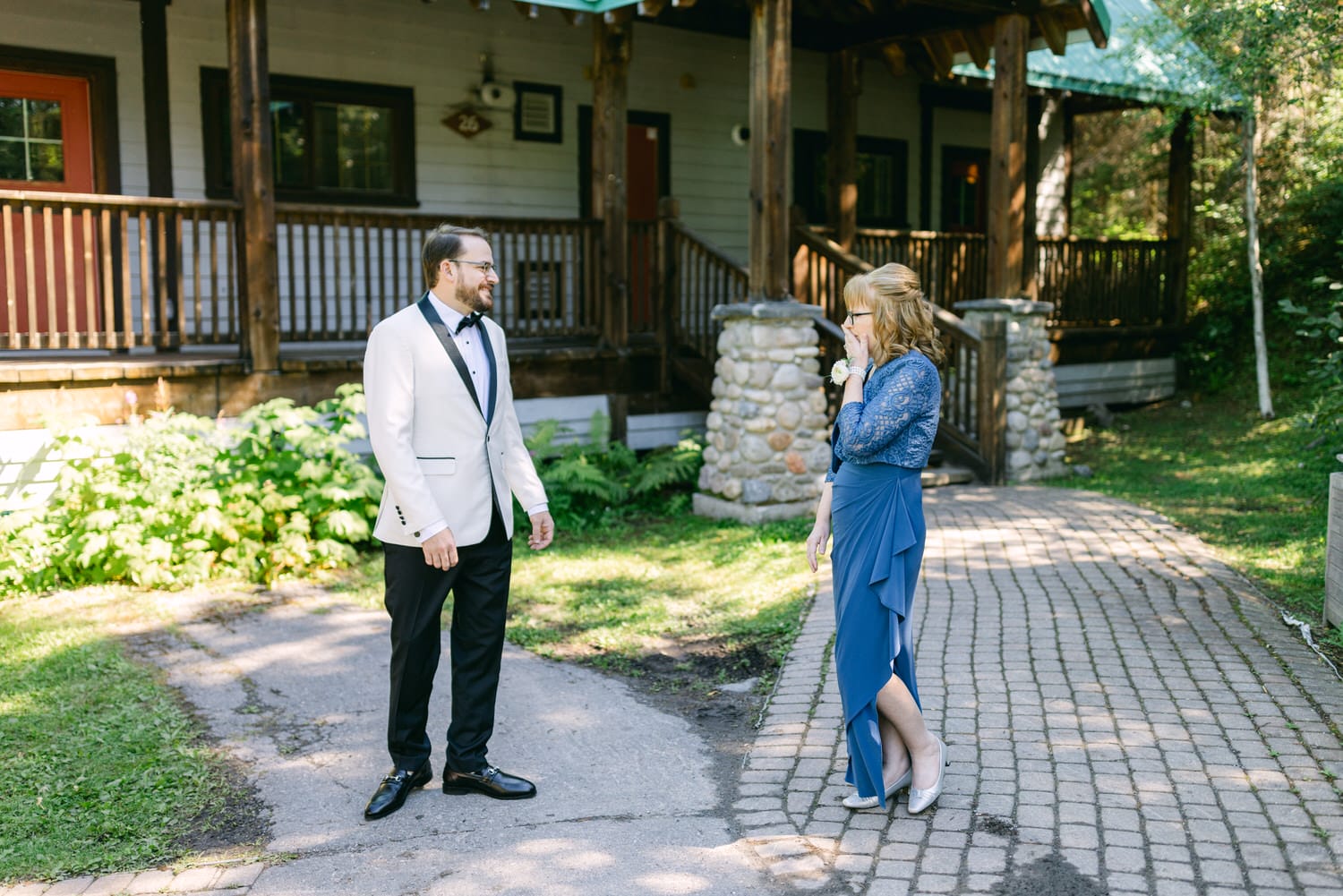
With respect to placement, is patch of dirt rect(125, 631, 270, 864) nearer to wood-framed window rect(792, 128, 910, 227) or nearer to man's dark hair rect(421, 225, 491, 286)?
man's dark hair rect(421, 225, 491, 286)

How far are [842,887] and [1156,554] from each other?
198 inches

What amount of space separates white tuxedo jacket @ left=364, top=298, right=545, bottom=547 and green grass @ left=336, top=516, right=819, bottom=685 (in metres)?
2.12

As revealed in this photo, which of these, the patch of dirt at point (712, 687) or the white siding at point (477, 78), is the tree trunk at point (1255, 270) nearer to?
the white siding at point (477, 78)

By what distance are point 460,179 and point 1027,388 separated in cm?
565

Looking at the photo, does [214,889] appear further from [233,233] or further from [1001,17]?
[1001,17]

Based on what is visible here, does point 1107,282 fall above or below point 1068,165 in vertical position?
below

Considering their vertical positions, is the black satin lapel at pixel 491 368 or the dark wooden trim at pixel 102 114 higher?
the dark wooden trim at pixel 102 114

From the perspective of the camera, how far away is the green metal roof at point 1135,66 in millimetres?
13281

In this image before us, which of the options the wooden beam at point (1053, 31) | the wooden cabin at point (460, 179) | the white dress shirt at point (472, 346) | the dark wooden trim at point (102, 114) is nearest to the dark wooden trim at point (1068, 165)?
the wooden cabin at point (460, 179)

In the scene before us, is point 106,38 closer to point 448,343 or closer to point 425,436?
point 448,343

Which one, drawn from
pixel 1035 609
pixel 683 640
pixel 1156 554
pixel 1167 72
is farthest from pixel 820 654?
pixel 1167 72

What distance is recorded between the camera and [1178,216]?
51.7 feet

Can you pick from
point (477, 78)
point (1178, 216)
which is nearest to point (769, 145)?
point (477, 78)

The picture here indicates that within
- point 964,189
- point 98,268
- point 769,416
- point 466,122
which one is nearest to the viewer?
point 769,416
